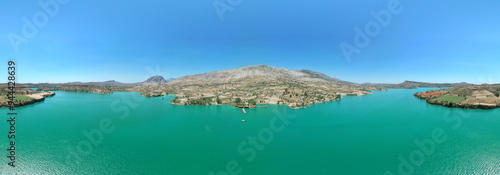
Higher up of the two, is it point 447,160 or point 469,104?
point 469,104

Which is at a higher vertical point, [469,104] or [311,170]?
[469,104]

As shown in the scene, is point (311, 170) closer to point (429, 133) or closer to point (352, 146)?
point (352, 146)

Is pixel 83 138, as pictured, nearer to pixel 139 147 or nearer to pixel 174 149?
pixel 139 147

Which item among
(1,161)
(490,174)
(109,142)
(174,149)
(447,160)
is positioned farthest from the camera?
(109,142)

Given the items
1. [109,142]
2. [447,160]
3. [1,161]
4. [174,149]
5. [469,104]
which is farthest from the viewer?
[469,104]

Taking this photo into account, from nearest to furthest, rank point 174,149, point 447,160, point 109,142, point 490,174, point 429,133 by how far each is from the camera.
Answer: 1. point 490,174
2. point 447,160
3. point 174,149
4. point 109,142
5. point 429,133

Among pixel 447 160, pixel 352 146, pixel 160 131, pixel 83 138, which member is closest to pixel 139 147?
pixel 160 131

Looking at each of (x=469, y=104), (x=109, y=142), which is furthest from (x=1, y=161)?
(x=469, y=104)

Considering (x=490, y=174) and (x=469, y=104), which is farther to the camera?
(x=469, y=104)

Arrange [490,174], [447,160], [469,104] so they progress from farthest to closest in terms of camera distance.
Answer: [469,104] → [447,160] → [490,174]
